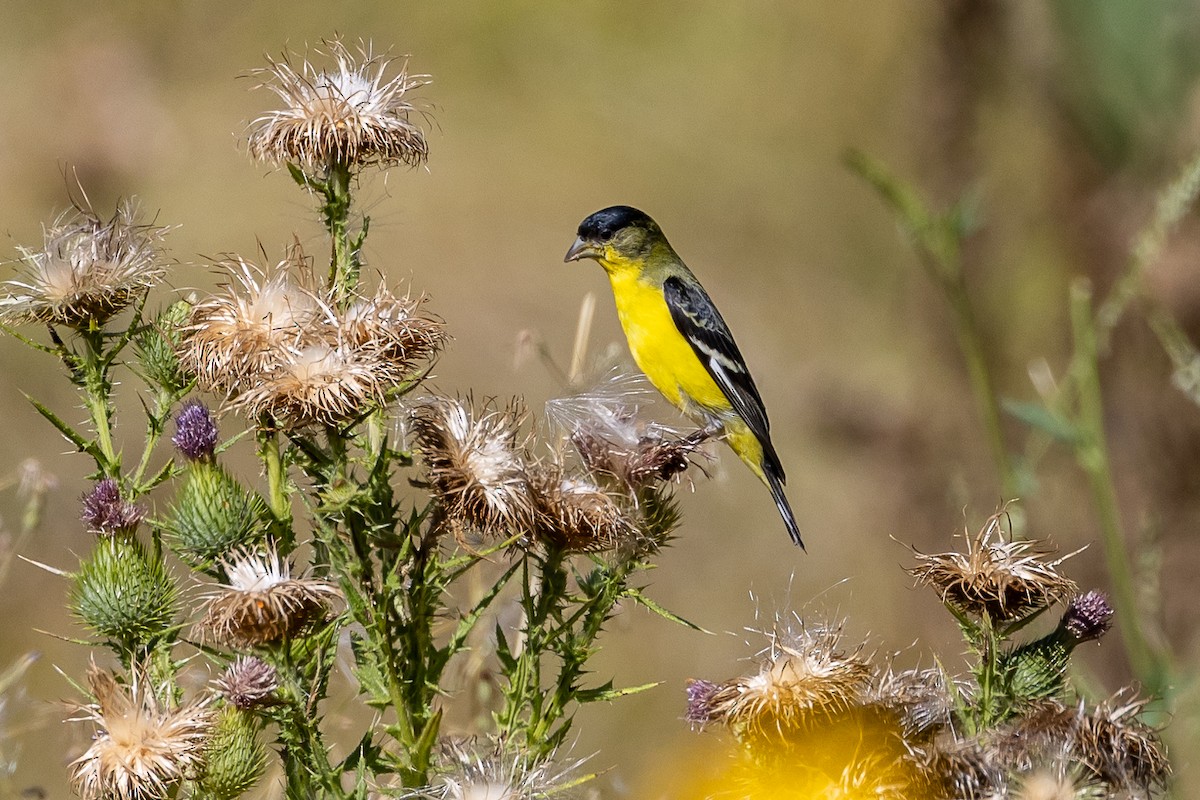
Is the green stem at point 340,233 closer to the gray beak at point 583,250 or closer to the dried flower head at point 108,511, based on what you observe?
the dried flower head at point 108,511

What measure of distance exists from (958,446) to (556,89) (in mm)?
7088

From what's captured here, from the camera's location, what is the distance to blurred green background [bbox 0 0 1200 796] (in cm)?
607

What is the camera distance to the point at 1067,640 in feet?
6.27

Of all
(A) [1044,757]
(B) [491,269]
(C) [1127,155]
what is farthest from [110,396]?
(B) [491,269]

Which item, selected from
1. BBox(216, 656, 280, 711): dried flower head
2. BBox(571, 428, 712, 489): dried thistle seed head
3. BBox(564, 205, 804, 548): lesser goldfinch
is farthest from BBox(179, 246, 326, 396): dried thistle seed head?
BBox(564, 205, 804, 548): lesser goldfinch

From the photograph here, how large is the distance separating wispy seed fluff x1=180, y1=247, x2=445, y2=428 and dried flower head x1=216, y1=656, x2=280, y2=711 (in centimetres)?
36

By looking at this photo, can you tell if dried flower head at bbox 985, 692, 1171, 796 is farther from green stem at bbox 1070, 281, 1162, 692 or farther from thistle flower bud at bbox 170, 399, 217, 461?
green stem at bbox 1070, 281, 1162, 692

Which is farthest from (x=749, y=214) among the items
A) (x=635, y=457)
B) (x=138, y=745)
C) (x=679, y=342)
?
(x=138, y=745)

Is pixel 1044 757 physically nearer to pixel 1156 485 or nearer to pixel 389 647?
pixel 389 647

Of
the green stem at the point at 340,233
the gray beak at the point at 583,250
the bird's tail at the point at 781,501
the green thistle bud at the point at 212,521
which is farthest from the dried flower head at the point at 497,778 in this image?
the gray beak at the point at 583,250

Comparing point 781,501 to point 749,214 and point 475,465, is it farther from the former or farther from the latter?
point 749,214

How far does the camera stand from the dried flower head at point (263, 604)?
180cm

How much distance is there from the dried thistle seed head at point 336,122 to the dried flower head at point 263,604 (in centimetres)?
66

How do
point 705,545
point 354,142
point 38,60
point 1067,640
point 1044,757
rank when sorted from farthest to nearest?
point 38,60 < point 705,545 < point 354,142 < point 1067,640 < point 1044,757
